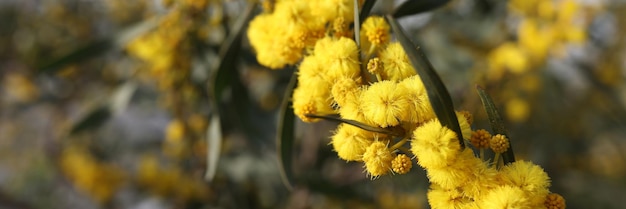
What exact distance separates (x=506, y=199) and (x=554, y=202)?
76 mm

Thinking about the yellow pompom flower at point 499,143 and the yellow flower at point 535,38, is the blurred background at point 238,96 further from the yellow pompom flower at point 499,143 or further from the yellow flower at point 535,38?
the yellow pompom flower at point 499,143

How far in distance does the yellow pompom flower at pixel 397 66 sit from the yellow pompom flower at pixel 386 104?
0.18 ft

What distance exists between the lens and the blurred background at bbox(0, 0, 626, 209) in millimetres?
1580

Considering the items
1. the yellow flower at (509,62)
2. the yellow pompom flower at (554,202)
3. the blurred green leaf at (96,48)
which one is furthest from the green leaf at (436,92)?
the yellow flower at (509,62)

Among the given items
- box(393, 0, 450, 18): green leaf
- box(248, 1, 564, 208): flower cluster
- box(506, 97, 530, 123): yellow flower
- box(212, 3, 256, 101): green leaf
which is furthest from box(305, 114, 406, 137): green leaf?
box(506, 97, 530, 123): yellow flower

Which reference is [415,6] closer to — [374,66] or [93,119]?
[374,66]

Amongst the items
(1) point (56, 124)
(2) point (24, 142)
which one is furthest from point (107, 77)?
(2) point (24, 142)

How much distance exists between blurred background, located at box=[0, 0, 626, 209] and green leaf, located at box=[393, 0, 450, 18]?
0.18 feet

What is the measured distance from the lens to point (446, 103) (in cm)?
71

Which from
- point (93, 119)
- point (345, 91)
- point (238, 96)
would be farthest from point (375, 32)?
point (93, 119)

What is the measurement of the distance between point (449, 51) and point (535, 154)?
1.96 feet

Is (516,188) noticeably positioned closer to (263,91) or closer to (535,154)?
(263,91)

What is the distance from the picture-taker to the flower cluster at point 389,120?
0.69 metres

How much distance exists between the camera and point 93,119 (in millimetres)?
1698
